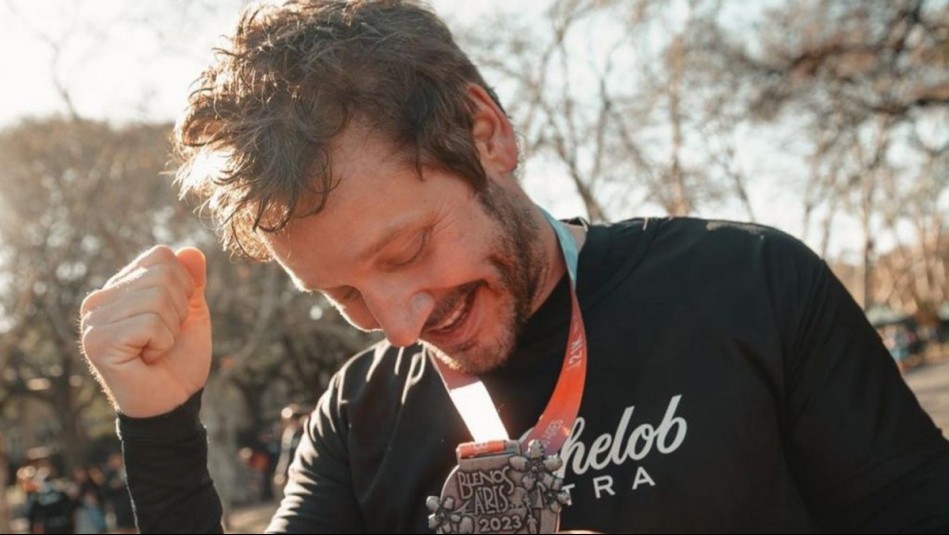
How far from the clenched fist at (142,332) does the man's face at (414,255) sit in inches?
8.2

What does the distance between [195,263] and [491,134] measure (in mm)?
625

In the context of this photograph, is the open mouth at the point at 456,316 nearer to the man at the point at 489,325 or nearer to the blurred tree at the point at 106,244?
the man at the point at 489,325

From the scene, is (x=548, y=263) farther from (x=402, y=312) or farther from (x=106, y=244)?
(x=106, y=244)

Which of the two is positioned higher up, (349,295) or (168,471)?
(349,295)

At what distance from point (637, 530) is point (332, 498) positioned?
0.69 m

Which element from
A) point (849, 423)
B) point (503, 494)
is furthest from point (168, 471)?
point (849, 423)

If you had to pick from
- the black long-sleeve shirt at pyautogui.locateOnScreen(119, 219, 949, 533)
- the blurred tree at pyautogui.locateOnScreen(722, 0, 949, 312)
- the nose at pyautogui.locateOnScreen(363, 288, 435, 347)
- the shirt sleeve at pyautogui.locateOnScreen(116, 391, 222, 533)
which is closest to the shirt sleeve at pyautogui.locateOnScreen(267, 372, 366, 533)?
the black long-sleeve shirt at pyautogui.locateOnScreen(119, 219, 949, 533)

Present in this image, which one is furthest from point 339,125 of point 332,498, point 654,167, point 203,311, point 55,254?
point 55,254

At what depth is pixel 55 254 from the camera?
22422 mm

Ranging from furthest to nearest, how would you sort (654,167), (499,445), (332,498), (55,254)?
(55,254) → (654,167) → (332,498) → (499,445)

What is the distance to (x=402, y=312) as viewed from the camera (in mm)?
Answer: 2037

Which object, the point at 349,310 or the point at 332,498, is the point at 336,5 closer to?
the point at 349,310

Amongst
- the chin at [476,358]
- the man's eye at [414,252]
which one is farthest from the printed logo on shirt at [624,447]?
the man's eye at [414,252]

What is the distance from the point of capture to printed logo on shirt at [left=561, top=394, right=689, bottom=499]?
198 cm
